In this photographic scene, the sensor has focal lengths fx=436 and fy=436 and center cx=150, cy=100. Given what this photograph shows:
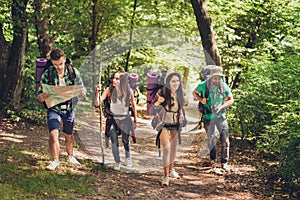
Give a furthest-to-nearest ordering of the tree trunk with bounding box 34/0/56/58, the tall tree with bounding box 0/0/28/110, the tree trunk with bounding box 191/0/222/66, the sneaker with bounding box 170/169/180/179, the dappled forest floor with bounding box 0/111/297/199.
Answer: the tree trunk with bounding box 34/0/56/58 < the tall tree with bounding box 0/0/28/110 < the tree trunk with bounding box 191/0/222/66 < the sneaker with bounding box 170/169/180/179 < the dappled forest floor with bounding box 0/111/297/199

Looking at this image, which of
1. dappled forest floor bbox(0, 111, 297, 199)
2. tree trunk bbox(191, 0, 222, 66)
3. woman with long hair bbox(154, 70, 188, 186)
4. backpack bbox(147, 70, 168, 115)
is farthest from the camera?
tree trunk bbox(191, 0, 222, 66)

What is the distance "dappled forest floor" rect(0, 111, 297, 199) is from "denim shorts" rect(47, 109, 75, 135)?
69cm

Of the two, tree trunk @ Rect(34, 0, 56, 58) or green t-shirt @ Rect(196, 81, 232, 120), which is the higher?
tree trunk @ Rect(34, 0, 56, 58)

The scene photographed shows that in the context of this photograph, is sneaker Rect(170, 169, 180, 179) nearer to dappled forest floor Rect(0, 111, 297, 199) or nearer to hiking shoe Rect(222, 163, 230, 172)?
dappled forest floor Rect(0, 111, 297, 199)

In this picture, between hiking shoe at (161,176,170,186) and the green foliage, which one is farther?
the green foliage

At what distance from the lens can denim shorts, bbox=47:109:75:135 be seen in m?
6.70

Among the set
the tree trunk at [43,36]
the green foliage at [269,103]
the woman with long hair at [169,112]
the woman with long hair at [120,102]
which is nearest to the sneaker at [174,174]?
the woman with long hair at [169,112]

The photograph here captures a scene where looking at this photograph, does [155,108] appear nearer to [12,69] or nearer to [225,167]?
[225,167]

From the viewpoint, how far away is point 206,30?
30.9 feet

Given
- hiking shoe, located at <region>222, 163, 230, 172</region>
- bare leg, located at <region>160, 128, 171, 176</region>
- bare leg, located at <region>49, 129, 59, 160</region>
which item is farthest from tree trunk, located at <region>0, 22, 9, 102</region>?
hiking shoe, located at <region>222, 163, 230, 172</region>

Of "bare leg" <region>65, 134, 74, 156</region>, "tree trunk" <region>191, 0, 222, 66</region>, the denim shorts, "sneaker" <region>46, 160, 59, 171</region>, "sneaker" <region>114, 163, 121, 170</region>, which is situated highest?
"tree trunk" <region>191, 0, 222, 66</region>

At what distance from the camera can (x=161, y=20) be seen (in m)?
13.7

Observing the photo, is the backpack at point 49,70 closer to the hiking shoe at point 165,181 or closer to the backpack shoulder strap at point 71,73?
the backpack shoulder strap at point 71,73

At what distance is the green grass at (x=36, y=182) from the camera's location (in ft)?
19.1
